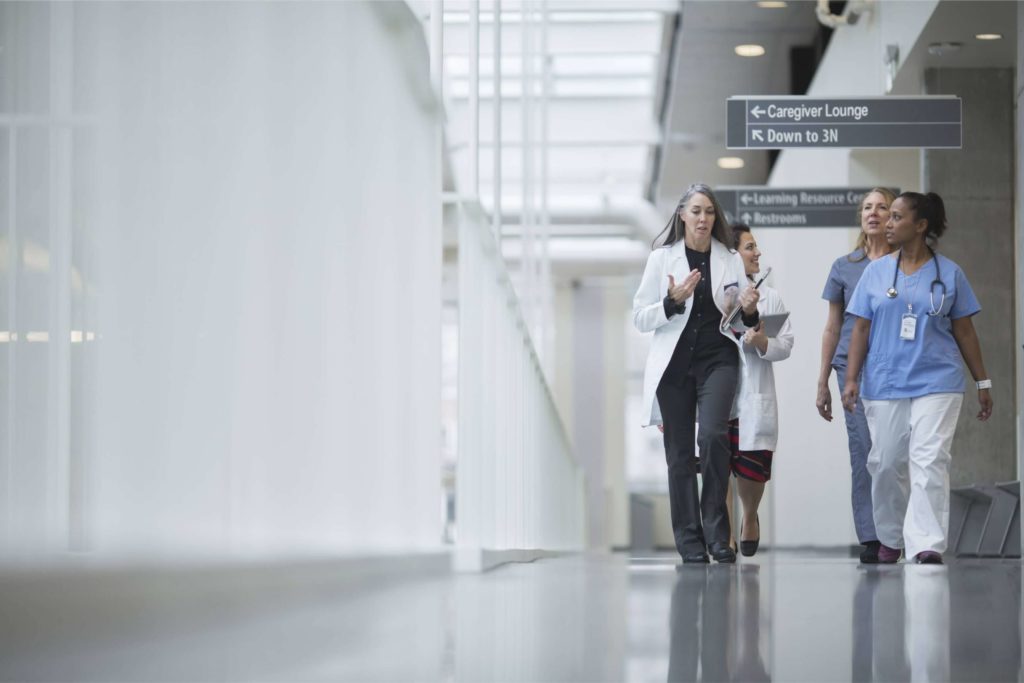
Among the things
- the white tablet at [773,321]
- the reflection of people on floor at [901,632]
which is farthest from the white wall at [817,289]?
the reflection of people on floor at [901,632]

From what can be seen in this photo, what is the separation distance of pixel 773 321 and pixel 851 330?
2.38ft

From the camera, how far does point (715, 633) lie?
2.22m

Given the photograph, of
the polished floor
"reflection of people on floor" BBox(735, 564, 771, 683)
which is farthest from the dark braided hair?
the polished floor

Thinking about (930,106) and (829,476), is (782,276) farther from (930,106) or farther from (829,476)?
(930,106)

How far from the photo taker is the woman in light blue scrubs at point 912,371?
6.45 meters

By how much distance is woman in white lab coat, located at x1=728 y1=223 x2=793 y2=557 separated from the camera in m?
6.95

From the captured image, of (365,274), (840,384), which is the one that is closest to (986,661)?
(365,274)

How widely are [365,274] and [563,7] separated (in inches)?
448

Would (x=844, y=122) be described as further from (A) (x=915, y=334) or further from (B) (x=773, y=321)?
(A) (x=915, y=334)

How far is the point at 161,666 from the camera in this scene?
64.7 inches

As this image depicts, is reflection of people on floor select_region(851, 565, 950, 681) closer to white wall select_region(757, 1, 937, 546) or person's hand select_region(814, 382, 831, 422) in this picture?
person's hand select_region(814, 382, 831, 422)

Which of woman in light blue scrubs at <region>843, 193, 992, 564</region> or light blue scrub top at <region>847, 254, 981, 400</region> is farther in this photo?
light blue scrub top at <region>847, 254, 981, 400</region>

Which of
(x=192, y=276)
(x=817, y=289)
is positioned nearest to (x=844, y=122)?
(x=817, y=289)

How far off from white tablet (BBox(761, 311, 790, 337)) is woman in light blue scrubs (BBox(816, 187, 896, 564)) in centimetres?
49
